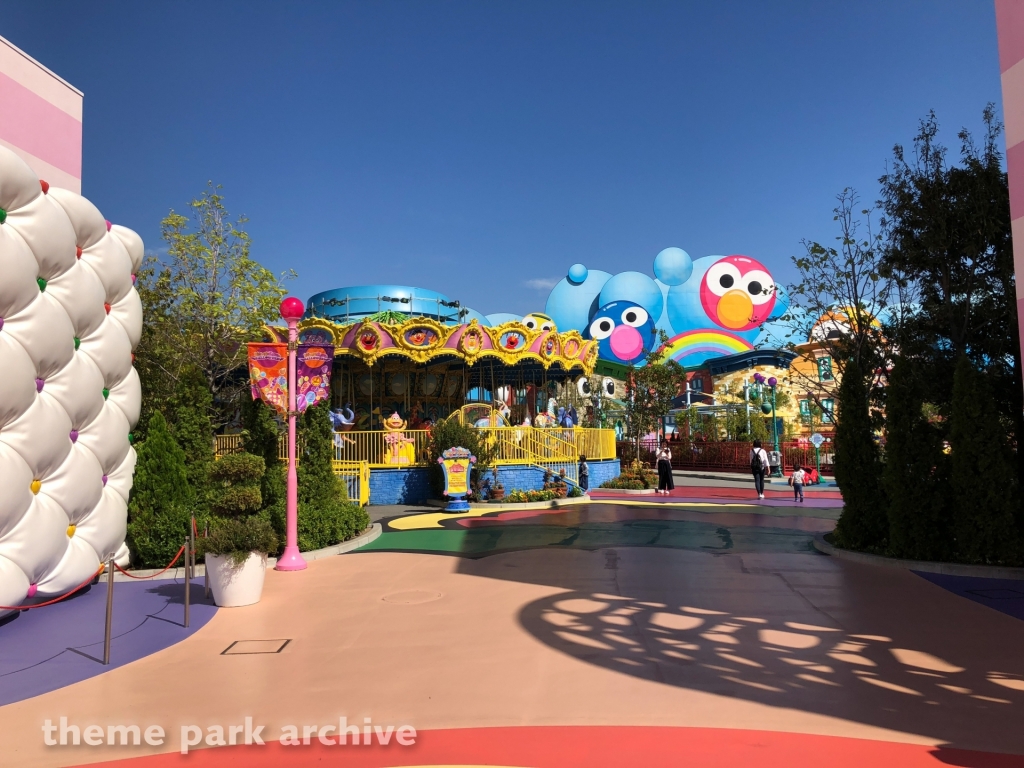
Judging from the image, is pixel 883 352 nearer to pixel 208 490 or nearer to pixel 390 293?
Result: pixel 208 490

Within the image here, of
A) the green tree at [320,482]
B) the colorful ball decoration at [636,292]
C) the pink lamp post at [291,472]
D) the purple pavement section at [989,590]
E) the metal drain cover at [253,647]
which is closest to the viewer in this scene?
the metal drain cover at [253,647]

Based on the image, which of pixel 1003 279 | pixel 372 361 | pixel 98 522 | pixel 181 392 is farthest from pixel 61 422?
pixel 372 361

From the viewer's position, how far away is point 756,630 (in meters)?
6.46

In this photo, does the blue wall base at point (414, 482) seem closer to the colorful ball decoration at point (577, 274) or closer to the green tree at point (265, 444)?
the green tree at point (265, 444)

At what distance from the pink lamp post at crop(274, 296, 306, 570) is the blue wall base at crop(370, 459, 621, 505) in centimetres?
850

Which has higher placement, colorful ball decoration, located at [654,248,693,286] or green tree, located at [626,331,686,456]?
colorful ball decoration, located at [654,248,693,286]

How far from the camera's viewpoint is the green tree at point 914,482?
31.3ft

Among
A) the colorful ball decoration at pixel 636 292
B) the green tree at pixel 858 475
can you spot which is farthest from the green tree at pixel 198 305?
Result: the colorful ball decoration at pixel 636 292

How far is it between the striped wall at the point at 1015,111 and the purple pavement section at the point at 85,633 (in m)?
8.47

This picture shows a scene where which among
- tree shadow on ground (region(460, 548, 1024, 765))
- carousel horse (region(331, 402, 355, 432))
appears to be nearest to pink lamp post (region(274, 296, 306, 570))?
tree shadow on ground (region(460, 548, 1024, 765))

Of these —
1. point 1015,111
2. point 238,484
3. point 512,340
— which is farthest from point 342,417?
point 1015,111

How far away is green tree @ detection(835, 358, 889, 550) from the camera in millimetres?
10500

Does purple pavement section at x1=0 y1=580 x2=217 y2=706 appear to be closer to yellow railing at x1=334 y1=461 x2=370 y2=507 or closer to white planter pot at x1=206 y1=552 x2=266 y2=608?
white planter pot at x1=206 y1=552 x2=266 y2=608

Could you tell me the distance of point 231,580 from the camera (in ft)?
25.4
